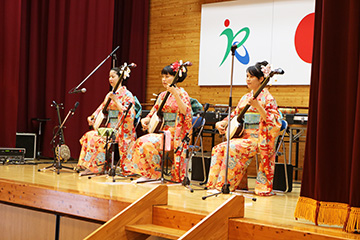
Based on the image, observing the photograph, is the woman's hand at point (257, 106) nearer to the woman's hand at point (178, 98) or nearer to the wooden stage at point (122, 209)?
the wooden stage at point (122, 209)

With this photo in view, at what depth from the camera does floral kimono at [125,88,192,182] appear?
4980 millimetres

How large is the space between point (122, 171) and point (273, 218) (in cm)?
272

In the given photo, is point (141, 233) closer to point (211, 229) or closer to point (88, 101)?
point (211, 229)

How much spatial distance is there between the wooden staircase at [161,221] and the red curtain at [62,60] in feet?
13.2

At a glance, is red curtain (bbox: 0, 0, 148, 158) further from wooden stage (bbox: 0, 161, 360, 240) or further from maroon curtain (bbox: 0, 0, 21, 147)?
wooden stage (bbox: 0, 161, 360, 240)

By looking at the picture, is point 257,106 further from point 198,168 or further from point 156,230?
point 156,230

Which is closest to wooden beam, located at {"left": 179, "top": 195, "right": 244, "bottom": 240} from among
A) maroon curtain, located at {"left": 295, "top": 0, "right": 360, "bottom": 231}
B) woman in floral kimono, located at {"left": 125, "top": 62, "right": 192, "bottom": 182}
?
maroon curtain, located at {"left": 295, "top": 0, "right": 360, "bottom": 231}

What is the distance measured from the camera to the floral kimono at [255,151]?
4398 mm

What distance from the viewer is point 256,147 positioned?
176 inches

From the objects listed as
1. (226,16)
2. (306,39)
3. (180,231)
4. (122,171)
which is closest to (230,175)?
(180,231)

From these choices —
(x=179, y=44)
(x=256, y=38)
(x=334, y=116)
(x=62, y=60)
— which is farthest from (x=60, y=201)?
(x=179, y=44)

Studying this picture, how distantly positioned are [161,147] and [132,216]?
1592 millimetres

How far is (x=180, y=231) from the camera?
3285mm

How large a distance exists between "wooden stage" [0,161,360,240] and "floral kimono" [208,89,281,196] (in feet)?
0.57
